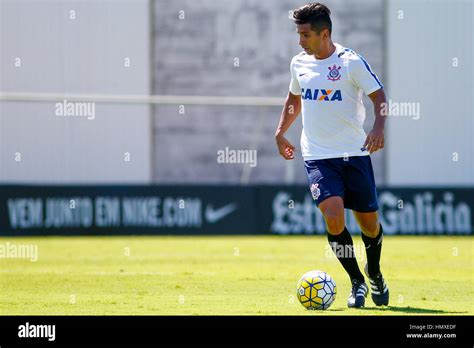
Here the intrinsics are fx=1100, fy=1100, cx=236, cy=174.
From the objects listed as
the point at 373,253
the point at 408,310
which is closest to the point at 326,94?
the point at 373,253

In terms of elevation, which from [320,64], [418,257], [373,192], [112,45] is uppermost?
[112,45]

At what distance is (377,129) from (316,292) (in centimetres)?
162

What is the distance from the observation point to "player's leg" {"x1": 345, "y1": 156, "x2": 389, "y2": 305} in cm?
1048

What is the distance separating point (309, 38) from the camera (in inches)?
408

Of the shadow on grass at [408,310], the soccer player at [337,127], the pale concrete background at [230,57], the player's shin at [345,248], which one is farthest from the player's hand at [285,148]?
the pale concrete background at [230,57]

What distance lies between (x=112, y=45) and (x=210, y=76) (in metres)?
2.68

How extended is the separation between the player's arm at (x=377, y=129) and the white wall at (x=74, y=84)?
15.5 m

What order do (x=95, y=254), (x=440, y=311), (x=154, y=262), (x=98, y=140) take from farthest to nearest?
(x=98, y=140), (x=95, y=254), (x=154, y=262), (x=440, y=311)

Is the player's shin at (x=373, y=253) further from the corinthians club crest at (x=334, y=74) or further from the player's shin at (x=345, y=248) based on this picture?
the corinthians club crest at (x=334, y=74)

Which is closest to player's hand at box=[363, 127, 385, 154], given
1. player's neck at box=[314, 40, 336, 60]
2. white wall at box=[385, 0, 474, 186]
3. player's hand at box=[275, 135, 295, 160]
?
player's neck at box=[314, 40, 336, 60]

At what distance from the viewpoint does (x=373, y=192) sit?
415 inches

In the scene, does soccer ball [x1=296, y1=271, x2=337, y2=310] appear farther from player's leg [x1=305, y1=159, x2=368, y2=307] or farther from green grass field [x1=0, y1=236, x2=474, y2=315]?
player's leg [x1=305, y1=159, x2=368, y2=307]

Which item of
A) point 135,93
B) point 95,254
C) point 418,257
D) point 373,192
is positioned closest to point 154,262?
point 95,254
